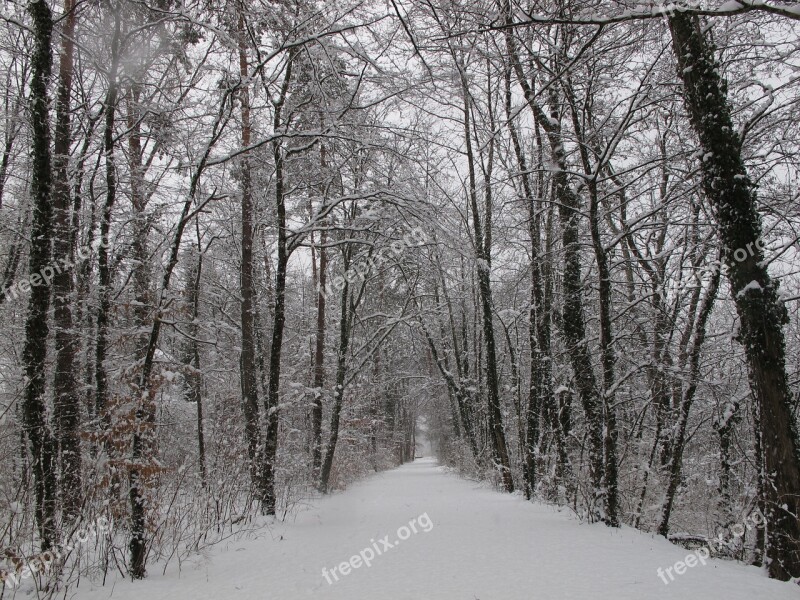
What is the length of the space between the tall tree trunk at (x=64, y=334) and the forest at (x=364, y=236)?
0.16 feet

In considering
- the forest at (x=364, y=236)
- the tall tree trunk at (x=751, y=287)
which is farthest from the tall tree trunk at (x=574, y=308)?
the tall tree trunk at (x=751, y=287)

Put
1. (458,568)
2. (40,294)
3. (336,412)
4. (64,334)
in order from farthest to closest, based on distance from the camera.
→ (336,412) < (64,334) < (458,568) < (40,294)

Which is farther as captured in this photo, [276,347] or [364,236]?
[364,236]

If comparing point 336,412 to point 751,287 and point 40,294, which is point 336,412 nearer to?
point 40,294

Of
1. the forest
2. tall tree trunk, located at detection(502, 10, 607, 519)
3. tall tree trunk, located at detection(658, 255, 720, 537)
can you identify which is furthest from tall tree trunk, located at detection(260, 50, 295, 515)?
tall tree trunk, located at detection(658, 255, 720, 537)

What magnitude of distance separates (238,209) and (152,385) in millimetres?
8247

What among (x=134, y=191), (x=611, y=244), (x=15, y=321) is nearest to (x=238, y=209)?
(x=134, y=191)

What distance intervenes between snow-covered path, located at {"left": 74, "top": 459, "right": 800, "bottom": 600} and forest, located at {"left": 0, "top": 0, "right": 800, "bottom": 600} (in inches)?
14.4

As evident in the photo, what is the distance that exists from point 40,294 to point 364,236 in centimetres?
958

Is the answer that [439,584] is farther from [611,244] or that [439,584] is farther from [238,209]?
[238,209]

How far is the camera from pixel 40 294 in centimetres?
453

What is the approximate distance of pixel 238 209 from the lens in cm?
1166

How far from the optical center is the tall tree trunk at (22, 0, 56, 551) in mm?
4301

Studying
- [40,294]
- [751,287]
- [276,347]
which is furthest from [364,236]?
[751,287]
